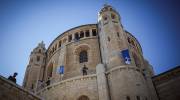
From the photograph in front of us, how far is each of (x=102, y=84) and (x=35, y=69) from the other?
1594 cm

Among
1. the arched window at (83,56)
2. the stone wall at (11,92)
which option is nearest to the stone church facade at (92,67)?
the arched window at (83,56)

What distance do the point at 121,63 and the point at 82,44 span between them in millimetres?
9412

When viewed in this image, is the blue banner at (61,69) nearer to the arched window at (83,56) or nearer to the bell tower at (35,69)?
the arched window at (83,56)

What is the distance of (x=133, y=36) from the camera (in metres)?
35.3

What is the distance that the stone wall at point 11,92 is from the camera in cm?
1567

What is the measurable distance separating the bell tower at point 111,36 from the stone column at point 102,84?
103cm

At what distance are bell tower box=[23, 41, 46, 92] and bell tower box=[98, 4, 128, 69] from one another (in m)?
11.9

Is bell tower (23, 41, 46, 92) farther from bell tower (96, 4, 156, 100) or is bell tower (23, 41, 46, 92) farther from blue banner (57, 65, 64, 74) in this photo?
bell tower (96, 4, 156, 100)

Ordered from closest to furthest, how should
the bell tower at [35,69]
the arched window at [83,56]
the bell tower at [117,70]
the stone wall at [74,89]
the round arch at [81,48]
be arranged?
1. the bell tower at [117,70]
2. the stone wall at [74,89]
3. the arched window at [83,56]
4. the round arch at [81,48]
5. the bell tower at [35,69]

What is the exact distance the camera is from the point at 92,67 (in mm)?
27875

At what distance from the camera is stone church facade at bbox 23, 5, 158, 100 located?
2169 centimetres

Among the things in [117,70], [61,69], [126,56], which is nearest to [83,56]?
[61,69]

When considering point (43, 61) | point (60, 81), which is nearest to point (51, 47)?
point (43, 61)

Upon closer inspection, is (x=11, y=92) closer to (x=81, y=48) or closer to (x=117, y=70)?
(x=117, y=70)
